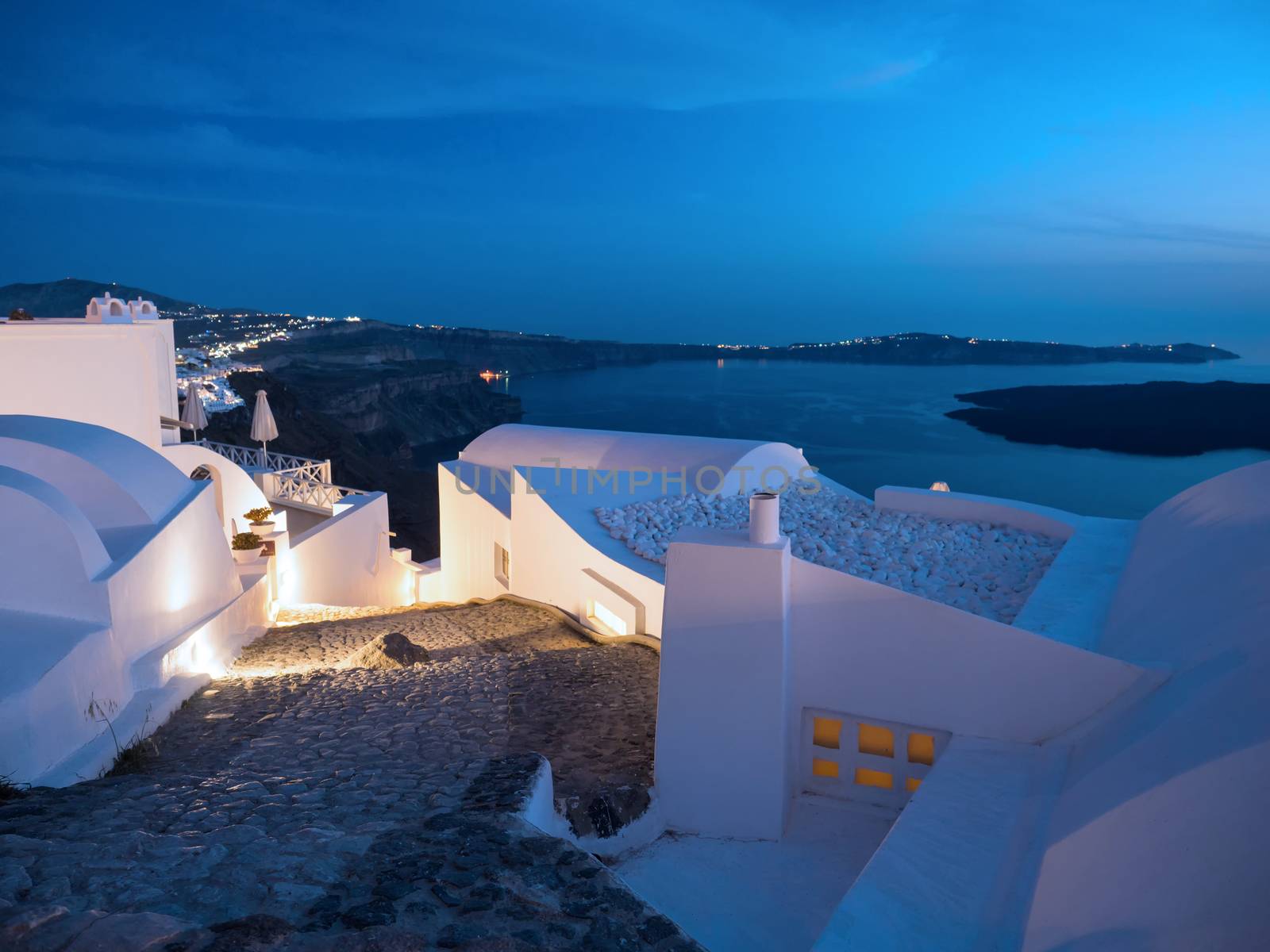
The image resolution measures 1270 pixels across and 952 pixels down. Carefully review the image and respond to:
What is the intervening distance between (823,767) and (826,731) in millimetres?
236

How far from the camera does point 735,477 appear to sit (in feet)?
38.0

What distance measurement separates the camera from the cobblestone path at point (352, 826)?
2.65 m

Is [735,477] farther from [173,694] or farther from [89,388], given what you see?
[89,388]

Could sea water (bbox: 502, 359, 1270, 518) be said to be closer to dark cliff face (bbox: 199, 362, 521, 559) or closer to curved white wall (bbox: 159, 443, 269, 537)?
dark cliff face (bbox: 199, 362, 521, 559)

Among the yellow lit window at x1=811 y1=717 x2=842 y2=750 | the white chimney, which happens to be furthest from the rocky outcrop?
the white chimney

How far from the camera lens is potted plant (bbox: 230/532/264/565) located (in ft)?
37.6

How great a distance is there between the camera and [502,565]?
1245cm

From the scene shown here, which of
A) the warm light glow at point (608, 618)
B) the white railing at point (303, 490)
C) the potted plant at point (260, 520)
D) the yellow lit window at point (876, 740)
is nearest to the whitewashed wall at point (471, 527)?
the warm light glow at point (608, 618)

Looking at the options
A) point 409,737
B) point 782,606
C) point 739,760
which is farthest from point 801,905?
point 409,737

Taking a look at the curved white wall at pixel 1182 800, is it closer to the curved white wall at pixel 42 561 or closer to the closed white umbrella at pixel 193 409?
the curved white wall at pixel 42 561

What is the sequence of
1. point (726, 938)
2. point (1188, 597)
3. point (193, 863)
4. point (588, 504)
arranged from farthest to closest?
1. point (588, 504)
2. point (1188, 597)
3. point (726, 938)
4. point (193, 863)

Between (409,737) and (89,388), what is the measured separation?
976cm

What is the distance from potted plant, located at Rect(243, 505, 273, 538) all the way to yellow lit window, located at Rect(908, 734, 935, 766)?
11062 mm

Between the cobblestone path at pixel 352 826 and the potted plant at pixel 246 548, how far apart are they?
14.1 ft
